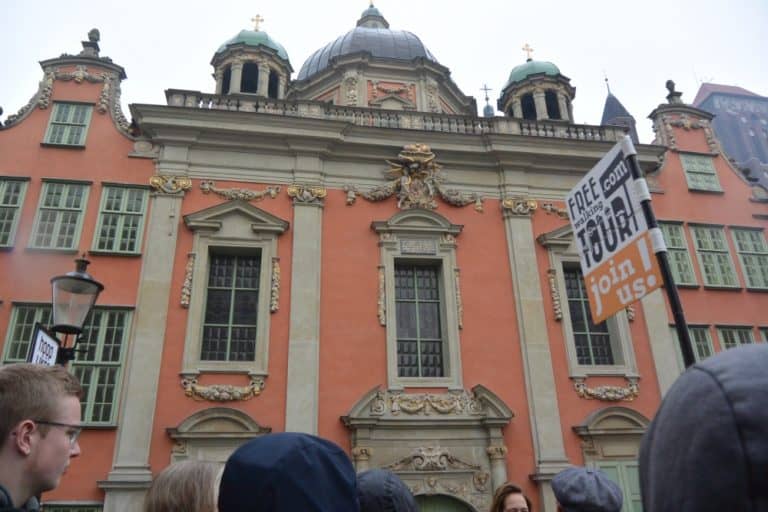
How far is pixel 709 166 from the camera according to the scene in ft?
58.7

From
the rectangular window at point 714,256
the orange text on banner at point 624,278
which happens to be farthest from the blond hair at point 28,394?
the rectangular window at point 714,256

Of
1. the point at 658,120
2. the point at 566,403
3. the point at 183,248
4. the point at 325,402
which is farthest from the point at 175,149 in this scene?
the point at 658,120

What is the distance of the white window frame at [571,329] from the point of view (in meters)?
14.2

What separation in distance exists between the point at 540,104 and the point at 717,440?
19801 millimetres

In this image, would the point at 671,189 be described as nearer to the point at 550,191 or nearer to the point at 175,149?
the point at 550,191

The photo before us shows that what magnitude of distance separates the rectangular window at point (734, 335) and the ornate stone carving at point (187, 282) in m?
13.9

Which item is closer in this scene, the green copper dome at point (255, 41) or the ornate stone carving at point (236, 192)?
the ornate stone carving at point (236, 192)

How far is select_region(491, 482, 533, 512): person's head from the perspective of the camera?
5.16 meters

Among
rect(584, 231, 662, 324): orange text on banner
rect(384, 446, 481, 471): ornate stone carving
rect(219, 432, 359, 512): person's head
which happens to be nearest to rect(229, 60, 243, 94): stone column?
rect(384, 446, 481, 471): ornate stone carving

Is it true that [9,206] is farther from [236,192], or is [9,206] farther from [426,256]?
[426,256]

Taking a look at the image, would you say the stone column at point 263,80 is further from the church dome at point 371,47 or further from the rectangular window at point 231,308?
the rectangular window at point 231,308

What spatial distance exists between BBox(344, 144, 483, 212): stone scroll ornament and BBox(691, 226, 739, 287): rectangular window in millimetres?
6635

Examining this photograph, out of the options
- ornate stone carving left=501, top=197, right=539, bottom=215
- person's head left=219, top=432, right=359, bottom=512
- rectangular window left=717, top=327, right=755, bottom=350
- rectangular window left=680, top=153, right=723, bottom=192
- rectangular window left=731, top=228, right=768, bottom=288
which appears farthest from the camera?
rectangular window left=680, top=153, right=723, bottom=192

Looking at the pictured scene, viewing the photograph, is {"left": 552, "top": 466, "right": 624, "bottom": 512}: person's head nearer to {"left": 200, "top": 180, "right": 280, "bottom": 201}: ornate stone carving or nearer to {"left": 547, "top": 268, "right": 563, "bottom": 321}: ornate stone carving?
{"left": 547, "top": 268, "right": 563, "bottom": 321}: ornate stone carving
